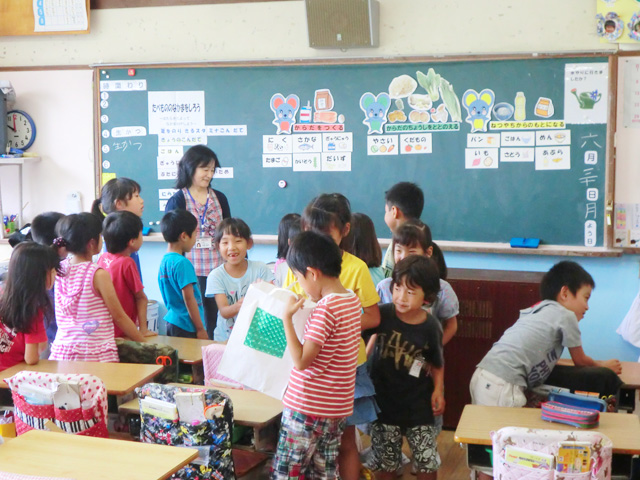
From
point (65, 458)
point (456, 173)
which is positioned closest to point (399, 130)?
point (456, 173)

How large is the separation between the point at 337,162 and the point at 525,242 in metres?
1.35

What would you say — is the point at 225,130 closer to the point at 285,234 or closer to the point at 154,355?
the point at 285,234

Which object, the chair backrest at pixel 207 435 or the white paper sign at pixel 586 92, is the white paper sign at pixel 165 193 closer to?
the white paper sign at pixel 586 92

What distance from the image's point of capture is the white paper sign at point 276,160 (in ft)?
17.2

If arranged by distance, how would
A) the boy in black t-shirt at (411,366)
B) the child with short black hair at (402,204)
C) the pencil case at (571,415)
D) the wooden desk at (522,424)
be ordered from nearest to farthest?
the wooden desk at (522,424) → the pencil case at (571,415) → the boy in black t-shirt at (411,366) → the child with short black hair at (402,204)

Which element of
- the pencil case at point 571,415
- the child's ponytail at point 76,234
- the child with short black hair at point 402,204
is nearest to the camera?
the pencil case at point 571,415

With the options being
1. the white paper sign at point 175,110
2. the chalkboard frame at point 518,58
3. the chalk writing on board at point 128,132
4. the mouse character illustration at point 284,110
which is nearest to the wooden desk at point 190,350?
the chalkboard frame at point 518,58

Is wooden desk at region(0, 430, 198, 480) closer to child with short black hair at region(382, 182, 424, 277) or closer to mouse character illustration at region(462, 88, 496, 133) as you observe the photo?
child with short black hair at region(382, 182, 424, 277)

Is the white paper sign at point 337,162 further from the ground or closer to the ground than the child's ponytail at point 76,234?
further from the ground

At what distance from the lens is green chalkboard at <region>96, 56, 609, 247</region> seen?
4.68 metres

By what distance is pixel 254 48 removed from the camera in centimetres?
523

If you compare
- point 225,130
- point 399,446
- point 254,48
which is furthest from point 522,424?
point 254,48

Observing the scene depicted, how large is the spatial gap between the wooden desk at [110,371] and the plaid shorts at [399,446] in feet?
3.01

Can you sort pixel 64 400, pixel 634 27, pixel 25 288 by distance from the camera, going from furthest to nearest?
pixel 634 27, pixel 25 288, pixel 64 400
